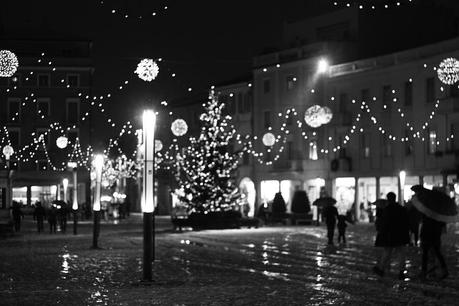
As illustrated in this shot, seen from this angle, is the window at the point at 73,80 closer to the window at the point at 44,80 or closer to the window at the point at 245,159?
the window at the point at 44,80

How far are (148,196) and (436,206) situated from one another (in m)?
5.78

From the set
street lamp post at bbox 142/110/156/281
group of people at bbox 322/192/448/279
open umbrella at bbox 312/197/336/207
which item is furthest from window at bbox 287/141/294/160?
street lamp post at bbox 142/110/156/281

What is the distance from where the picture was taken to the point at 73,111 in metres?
95.7

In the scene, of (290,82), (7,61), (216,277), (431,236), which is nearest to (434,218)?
(431,236)

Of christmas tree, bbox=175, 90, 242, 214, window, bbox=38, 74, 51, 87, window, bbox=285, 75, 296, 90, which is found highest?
window, bbox=38, 74, 51, 87

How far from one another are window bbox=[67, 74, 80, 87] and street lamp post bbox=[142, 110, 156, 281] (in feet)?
242

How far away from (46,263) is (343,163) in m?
42.2

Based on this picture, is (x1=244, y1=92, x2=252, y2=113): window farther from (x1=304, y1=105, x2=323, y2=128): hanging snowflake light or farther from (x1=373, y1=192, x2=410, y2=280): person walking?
(x1=373, y1=192, x2=410, y2=280): person walking

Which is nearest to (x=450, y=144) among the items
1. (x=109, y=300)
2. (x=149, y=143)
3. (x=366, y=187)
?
(x=366, y=187)

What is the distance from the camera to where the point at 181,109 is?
96.2 meters

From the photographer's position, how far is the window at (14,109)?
94.4 metres

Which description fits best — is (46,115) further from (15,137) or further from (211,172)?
(211,172)

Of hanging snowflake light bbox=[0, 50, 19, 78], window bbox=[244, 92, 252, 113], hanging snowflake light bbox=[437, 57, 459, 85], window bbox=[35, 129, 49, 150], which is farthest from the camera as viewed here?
window bbox=[35, 129, 49, 150]

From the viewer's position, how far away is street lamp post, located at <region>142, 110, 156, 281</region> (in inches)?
840
